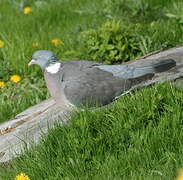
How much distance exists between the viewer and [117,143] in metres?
4.64

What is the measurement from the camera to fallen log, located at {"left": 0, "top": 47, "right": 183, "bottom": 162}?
209 inches

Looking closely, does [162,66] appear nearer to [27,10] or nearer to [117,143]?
[117,143]

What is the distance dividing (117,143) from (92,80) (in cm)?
99

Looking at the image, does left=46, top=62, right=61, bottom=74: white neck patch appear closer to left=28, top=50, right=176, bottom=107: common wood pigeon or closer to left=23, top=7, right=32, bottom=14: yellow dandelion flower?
left=28, top=50, right=176, bottom=107: common wood pigeon

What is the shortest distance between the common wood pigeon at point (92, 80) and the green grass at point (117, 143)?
0.40m

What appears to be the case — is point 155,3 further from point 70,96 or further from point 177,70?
point 70,96

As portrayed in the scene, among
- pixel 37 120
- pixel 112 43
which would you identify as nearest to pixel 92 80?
pixel 37 120

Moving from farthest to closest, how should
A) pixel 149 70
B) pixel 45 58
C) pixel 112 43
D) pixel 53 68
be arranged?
pixel 112 43
pixel 45 58
pixel 53 68
pixel 149 70

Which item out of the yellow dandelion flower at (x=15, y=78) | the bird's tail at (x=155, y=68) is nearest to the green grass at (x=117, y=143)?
the bird's tail at (x=155, y=68)

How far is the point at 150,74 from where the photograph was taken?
18.3ft

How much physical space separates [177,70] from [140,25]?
1723mm

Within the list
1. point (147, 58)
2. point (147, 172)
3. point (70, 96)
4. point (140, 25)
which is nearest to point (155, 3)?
point (140, 25)

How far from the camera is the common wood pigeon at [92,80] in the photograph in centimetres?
544

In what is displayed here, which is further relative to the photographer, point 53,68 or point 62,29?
point 62,29
